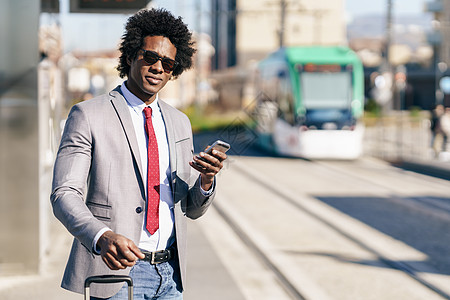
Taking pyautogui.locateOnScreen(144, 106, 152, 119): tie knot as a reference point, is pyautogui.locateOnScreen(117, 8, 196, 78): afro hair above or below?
above

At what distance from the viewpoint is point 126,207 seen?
2711 mm

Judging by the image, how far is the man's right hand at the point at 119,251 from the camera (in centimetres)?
236

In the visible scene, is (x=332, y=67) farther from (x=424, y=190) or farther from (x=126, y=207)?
(x=126, y=207)

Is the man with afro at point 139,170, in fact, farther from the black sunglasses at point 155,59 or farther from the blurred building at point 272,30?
the blurred building at point 272,30

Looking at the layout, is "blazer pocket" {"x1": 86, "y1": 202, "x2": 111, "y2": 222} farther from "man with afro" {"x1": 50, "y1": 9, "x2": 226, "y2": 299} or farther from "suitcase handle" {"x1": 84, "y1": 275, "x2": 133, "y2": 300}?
"suitcase handle" {"x1": 84, "y1": 275, "x2": 133, "y2": 300}

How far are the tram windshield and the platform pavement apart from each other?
11.8m

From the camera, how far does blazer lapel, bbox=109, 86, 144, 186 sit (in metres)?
2.73

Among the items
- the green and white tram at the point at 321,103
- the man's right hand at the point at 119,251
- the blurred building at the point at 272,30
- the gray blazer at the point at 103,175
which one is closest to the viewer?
the man's right hand at the point at 119,251

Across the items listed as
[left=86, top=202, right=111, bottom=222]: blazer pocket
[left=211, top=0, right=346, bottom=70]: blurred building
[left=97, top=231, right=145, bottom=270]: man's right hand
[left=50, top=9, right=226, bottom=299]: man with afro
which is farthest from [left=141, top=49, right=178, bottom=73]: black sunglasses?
[left=211, top=0, right=346, bottom=70]: blurred building

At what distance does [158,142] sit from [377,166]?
1806 cm

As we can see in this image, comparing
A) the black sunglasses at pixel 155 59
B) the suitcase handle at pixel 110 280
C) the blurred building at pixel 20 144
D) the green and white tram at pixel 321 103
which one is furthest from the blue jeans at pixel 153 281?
the green and white tram at pixel 321 103

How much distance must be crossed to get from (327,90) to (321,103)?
1.29ft

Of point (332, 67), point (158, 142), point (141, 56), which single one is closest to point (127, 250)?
point (158, 142)

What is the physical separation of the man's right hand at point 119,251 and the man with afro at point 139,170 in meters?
0.13
